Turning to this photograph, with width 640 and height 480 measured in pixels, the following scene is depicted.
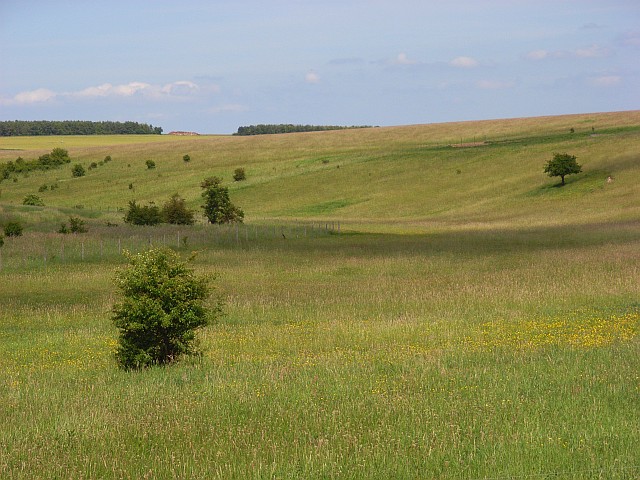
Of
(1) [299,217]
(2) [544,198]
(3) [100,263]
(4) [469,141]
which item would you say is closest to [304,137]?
(4) [469,141]

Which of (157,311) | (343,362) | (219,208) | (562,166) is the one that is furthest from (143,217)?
(343,362)

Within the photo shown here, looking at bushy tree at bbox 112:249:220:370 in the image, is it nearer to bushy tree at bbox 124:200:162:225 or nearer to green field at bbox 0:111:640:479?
green field at bbox 0:111:640:479

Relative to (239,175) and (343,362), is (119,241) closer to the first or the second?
(343,362)

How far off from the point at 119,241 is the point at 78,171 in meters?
85.2

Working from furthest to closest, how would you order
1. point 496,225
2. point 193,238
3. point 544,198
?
1. point 544,198
2. point 496,225
3. point 193,238

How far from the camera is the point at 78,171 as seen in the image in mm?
125062

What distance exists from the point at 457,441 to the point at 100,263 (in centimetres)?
3204

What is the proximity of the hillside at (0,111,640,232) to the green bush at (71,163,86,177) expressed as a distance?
A: 191cm

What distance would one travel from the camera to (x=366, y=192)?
323 ft

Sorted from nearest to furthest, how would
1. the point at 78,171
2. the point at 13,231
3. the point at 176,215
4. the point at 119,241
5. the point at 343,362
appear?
the point at 343,362
the point at 119,241
the point at 13,231
the point at 176,215
the point at 78,171

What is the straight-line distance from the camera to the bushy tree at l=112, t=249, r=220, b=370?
16.5m

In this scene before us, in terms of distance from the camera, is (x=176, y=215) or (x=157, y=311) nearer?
(x=157, y=311)

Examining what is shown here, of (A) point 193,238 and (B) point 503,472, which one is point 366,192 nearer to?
(A) point 193,238

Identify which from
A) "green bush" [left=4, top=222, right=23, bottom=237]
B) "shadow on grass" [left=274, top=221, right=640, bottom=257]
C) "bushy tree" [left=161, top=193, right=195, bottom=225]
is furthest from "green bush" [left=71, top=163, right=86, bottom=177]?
Answer: "shadow on grass" [left=274, top=221, right=640, bottom=257]
